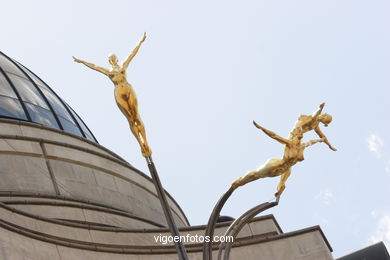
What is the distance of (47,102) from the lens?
2591 centimetres

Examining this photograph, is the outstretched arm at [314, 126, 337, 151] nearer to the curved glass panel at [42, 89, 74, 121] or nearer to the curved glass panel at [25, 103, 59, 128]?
the curved glass panel at [25, 103, 59, 128]

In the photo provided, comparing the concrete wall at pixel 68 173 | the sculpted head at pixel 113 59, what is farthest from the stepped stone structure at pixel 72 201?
the sculpted head at pixel 113 59

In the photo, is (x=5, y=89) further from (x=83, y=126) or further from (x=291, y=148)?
(x=291, y=148)

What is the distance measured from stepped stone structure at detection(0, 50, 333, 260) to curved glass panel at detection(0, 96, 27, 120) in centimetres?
3

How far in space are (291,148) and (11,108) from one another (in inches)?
527

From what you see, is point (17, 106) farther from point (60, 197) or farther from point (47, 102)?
point (60, 197)

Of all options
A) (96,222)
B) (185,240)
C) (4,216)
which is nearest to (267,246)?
(185,240)

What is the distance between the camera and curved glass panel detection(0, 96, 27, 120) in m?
23.5

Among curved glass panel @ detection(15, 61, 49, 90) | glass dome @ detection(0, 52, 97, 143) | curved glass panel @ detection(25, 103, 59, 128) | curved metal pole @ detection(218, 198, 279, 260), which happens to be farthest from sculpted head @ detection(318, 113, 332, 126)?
curved glass panel @ detection(15, 61, 49, 90)

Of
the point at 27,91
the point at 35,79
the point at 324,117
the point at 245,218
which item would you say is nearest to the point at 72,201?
the point at 27,91

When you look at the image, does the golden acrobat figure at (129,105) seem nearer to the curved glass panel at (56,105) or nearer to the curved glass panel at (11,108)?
the curved glass panel at (11,108)

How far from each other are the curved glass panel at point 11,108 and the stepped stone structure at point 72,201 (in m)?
0.03

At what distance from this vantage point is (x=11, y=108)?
78.1ft

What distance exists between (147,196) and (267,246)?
7.11 m
